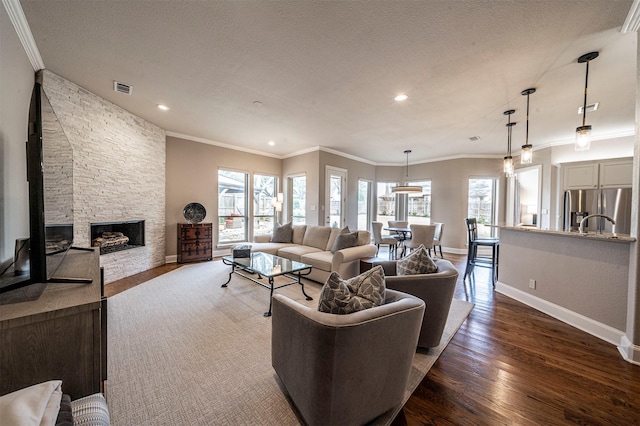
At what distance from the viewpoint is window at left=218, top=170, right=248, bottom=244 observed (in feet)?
19.3

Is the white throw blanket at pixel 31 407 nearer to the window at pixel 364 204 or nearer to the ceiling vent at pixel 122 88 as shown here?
the ceiling vent at pixel 122 88

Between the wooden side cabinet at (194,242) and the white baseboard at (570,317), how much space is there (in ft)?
18.8

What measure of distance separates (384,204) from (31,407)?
7947 millimetres

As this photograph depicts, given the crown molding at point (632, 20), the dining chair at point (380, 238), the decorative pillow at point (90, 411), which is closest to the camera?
the decorative pillow at point (90, 411)

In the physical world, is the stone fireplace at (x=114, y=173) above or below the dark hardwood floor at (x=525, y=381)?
above

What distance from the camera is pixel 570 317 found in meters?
2.63

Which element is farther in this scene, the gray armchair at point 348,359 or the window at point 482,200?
the window at point 482,200

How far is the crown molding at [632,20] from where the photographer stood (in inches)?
69.4

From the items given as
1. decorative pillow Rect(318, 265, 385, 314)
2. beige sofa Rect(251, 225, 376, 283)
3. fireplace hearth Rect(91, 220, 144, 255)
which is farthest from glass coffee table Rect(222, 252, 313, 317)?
fireplace hearth Rect(91, 220, 144, 255)

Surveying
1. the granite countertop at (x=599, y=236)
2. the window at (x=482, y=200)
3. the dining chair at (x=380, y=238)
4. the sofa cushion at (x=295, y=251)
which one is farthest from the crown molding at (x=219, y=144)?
the granite countertop at (x=599, y=236)

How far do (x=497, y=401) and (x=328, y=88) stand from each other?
3432mm

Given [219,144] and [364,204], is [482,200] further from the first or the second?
[219,144]

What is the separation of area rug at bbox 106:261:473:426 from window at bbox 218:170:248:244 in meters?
2.72

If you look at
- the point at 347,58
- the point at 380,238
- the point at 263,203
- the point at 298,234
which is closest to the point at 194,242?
the point at 263,203
